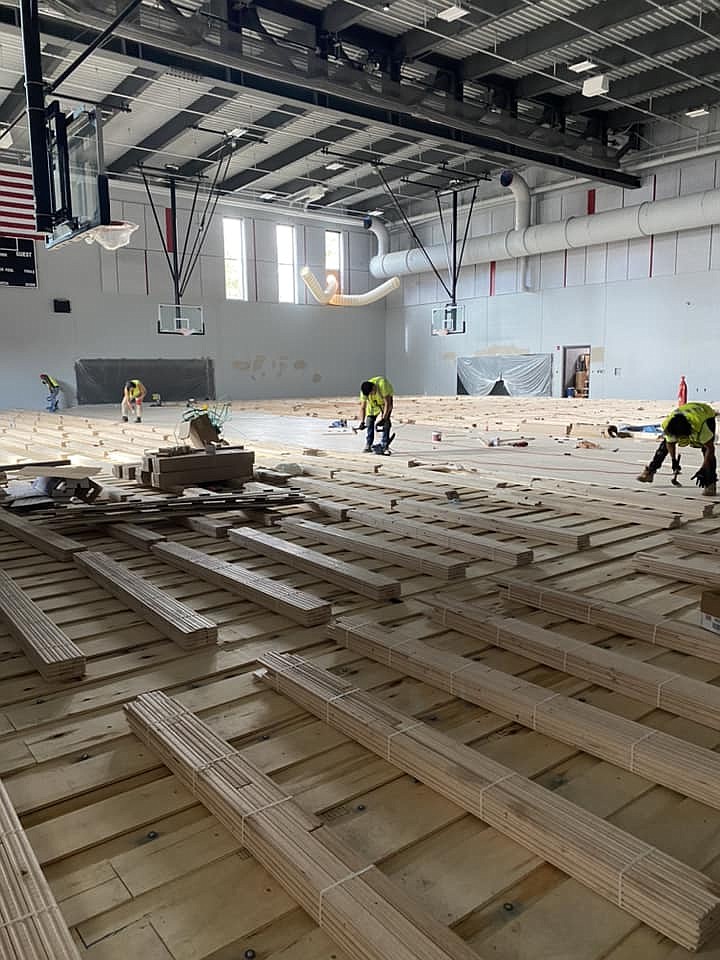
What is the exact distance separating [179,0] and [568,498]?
13006 mm

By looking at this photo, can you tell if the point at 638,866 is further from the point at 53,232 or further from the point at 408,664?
the point at 53,232

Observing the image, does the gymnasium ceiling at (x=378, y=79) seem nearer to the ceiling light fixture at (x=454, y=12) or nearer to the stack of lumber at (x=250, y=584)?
the ceiling light fixture at (x=454, y=12)

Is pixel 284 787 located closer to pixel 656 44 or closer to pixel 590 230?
pixel 656 44

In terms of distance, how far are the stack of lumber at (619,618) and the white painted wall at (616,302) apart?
19971 mm

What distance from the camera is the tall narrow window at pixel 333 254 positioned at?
3125 centimetres

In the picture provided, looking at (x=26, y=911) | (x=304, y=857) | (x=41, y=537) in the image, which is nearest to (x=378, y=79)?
(x=41, y=537)

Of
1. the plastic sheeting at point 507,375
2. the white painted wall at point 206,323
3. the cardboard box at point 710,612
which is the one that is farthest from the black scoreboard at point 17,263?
the cardboard box at point 710,612

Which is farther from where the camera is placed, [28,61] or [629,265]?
[629,265]

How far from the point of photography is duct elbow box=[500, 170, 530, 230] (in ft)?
80.7

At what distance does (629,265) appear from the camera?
23.2 m

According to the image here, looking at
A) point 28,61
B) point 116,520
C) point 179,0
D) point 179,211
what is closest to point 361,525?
point 116,520

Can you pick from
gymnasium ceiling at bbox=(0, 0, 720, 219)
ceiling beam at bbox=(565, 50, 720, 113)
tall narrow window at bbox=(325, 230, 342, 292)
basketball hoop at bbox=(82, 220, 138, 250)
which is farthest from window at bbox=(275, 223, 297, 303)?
basketball hoop at bbox=(82, 220, 138, 250)

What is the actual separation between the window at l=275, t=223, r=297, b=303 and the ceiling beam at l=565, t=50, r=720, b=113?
13.2 meters

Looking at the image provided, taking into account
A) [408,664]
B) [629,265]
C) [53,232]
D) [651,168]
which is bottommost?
[408,664]
